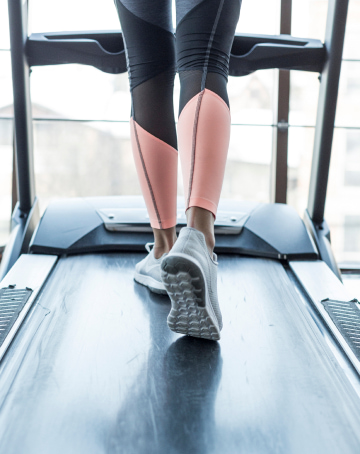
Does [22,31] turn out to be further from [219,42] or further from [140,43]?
[219,42]

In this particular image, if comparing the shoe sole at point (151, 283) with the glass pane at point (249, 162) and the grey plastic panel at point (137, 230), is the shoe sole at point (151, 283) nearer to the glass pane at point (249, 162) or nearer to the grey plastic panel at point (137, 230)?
the grey plastic panel at point (137, 230)

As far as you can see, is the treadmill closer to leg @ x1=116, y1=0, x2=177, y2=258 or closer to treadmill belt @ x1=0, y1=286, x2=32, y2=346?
treadmill belt @ x1=0, y1=286, x2=32, y2=346

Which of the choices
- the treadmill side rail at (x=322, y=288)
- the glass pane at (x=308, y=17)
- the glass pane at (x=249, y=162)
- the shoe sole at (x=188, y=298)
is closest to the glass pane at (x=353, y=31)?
the glass pane at (x=308, y=17)

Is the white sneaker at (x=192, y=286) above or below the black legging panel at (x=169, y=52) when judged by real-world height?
below

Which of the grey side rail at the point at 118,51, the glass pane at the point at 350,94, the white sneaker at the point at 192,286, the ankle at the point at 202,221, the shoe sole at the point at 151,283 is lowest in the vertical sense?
the shoe sole at the point at 151,283

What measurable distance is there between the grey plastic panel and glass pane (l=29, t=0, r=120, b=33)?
1146mm

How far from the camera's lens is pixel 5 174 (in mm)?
2535

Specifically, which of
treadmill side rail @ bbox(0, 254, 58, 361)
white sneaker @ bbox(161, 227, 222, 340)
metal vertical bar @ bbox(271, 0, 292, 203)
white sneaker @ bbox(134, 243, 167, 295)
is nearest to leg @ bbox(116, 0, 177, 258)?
white sneaker @ bbox(134, 243, 167, 295)

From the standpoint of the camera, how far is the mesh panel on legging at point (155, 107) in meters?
1.03

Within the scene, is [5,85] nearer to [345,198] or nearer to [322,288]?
[322,288]

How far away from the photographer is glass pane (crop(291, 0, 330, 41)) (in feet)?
7.63

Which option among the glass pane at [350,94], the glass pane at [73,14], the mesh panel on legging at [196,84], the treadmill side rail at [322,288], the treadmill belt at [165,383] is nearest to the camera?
the treadmill belt at [165,383]

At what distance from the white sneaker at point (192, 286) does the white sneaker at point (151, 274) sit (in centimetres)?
30

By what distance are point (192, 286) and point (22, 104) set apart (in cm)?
122
